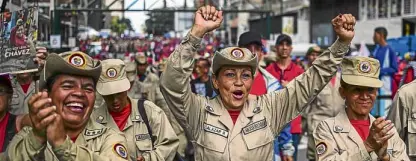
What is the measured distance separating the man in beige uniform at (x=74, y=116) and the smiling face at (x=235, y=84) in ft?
2.77

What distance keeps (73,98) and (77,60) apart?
0.24 meters

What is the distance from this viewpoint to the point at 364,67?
4.52 meters

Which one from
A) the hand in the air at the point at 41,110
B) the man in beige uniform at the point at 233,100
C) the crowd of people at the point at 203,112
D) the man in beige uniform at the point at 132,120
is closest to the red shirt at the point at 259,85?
the crowd of people at the point at 203,112

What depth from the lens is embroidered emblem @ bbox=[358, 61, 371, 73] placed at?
450 centimetres

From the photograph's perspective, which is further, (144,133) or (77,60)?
(144,133)

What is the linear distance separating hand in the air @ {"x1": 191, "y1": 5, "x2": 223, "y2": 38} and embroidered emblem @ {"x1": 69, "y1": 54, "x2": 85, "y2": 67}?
2.55ft

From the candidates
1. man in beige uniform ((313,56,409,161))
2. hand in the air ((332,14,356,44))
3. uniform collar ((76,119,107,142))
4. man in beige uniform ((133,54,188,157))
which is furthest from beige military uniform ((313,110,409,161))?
man in beige uniform ((133,54,188,157))

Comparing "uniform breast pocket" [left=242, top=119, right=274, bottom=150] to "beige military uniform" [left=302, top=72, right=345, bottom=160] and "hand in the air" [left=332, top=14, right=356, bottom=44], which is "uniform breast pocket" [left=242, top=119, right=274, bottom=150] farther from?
"beige military uniform" [left=302, top=72, right=345, bottom=160]

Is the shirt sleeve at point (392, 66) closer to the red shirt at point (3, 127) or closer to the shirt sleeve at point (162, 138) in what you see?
the shirt sleeve at point (162, 138)

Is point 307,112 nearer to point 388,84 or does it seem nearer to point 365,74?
point 388,84

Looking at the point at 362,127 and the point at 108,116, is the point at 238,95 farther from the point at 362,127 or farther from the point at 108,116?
the point at 108,116

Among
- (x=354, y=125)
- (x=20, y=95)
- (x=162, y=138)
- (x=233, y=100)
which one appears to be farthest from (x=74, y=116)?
(x=20, y=95)

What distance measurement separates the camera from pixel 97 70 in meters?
3.66

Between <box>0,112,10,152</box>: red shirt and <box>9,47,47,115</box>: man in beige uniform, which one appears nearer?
<box>0,112,10,152</box>: red shirt
